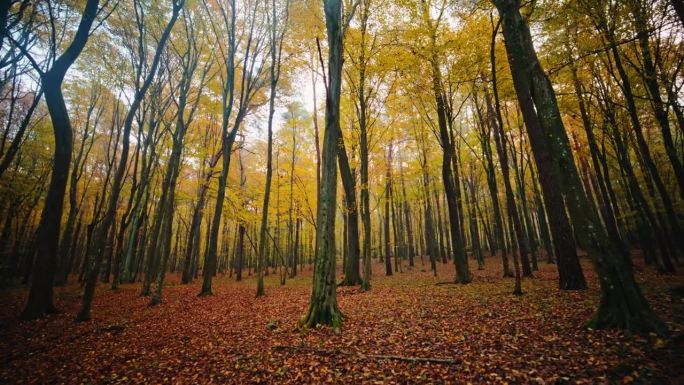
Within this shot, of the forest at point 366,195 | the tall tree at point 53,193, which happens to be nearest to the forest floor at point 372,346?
the forest at point 366,195

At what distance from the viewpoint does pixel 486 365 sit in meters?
3.94

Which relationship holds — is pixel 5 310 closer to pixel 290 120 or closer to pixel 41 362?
pixel 41 362

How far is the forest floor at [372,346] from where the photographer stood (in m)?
3.71

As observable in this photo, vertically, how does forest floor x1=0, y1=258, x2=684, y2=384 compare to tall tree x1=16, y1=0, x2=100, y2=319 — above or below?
below

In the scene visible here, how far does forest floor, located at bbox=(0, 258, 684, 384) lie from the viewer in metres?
3.71

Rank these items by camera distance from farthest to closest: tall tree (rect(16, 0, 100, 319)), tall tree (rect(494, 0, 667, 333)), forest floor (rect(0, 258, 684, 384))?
tall tree (rect(16, 0, 100, 319)) → tall tree (rect(494, 0, 667, 333)) → forest floor (rect(0, 258, 684, 384))

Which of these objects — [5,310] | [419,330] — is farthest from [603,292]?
[5,310]

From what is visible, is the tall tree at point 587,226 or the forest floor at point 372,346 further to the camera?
the tall tree at point 587,226

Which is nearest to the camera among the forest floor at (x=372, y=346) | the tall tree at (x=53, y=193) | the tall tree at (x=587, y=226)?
the forest floor at (x=372, y=346)

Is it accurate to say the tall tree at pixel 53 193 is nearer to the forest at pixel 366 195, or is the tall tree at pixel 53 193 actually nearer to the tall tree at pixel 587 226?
the forest at pixel 366 195

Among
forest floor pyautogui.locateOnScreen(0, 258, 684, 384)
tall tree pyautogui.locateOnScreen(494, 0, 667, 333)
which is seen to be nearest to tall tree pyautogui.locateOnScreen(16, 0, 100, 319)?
forest floor pyautogui.locateOnScreen(0, 258, 684, 384)

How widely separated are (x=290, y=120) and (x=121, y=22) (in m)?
10.2

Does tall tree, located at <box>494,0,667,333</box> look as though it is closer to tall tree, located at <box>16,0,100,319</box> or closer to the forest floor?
the forest floor

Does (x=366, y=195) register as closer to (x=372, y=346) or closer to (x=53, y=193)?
(x=372, y=346)
